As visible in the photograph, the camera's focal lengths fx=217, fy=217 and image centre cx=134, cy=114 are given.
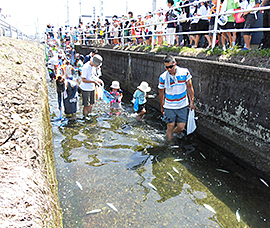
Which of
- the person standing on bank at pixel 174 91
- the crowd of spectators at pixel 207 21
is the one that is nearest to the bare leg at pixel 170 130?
the person standing on bank at pixel 174 91

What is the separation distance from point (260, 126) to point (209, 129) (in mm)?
1511

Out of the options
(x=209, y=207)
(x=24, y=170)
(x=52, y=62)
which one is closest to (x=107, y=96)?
(x=52, y=62)

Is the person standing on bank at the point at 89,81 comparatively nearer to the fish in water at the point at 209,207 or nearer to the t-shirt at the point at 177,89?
the t-shirt at the point at 177,89

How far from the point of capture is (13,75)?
450 cm

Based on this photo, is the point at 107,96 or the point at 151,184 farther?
the point at 107,96

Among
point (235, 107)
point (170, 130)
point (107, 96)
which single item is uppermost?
point (235, 107)

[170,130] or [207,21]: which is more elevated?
[207,21]

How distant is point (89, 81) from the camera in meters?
6.50

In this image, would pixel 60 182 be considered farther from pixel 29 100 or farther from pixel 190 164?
pixel 190 164

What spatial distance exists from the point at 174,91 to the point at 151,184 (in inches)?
82.2

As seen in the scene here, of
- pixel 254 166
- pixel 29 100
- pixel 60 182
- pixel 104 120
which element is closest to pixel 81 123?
pixel 104 120

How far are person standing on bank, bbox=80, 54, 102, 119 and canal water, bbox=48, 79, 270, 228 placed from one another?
4.43 feet

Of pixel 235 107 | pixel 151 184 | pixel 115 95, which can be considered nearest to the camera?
pixel 151 184

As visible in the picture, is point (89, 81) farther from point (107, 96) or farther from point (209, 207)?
point (209, 207)
